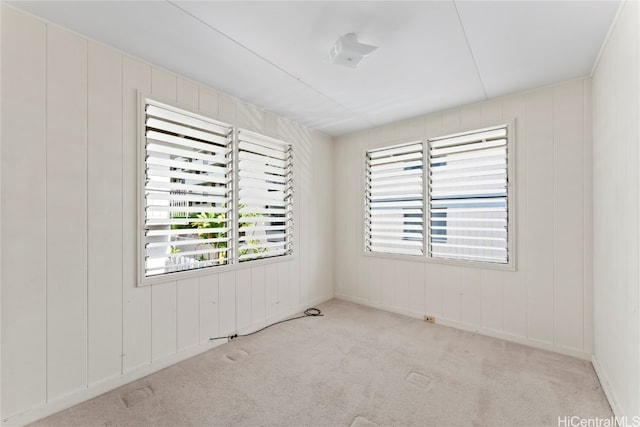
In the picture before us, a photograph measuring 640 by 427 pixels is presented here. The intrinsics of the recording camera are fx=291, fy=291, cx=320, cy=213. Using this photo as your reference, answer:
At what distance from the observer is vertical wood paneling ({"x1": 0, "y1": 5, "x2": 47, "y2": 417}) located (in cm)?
164

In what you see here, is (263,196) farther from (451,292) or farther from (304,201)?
(451,292)

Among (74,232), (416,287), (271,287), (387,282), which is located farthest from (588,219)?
(74,232)

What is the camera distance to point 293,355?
2502 mm

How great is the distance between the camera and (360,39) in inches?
74.9

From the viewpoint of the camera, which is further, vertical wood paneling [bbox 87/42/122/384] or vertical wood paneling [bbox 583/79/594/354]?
vertical wood paneling [bbox 583/79/594/354]

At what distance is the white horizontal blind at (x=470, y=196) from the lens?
9.32 feet

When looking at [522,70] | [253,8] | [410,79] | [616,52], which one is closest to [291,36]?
[253,8]

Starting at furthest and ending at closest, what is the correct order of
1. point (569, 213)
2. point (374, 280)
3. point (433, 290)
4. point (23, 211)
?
point (374, 280)
point (433, 290)
point (569, 213)
point (23, 211)

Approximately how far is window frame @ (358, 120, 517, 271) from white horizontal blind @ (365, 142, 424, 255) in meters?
0.05

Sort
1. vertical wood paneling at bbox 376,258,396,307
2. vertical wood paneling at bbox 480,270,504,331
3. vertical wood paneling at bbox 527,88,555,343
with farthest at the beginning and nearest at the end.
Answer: vertical wood paneling at bbox 376,258,396,307 → vertical wood paneling at bbox 480,270,504,331 → vertical wood paneling at bbox 527,88,555,343

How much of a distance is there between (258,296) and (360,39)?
2.52m

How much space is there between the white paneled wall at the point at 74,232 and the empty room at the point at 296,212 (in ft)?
A: 0.04

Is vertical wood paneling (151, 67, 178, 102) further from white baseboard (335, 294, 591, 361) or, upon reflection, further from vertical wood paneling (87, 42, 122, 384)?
white baseboard (335, 294, 591, 361)

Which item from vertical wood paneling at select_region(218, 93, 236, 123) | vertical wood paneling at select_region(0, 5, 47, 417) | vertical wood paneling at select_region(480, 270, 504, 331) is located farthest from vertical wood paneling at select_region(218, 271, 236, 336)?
vertical wood paneling at select_region(480, 270, 504, 331)
